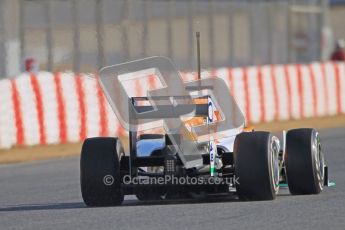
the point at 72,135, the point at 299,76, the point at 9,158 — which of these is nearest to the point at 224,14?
the point at 299,76

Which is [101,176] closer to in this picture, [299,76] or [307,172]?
[307,172]

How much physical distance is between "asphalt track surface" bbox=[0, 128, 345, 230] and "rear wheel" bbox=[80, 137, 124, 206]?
168 mm

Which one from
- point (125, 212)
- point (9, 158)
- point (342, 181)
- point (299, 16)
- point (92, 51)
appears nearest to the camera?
point (125, 212)

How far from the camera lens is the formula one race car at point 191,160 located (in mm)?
10188

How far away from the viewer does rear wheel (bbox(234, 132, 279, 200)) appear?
33.2ft

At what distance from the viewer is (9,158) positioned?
1867 cm

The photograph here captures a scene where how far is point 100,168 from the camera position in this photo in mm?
10375

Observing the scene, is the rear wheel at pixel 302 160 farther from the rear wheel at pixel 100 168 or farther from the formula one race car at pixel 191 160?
the rear wheel at pixel 100 168

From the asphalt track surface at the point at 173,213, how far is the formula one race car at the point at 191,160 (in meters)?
0.14

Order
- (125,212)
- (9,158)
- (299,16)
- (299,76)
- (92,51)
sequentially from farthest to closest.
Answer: (299,16)
(299,76)
(92,51)
(9,158)
(125,212)

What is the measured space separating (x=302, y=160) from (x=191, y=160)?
39.9 inches

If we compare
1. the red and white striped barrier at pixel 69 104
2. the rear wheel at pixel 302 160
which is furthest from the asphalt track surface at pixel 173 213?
the red and white striped barrier at pixel 69 104

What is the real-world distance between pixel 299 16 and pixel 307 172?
2260 cm

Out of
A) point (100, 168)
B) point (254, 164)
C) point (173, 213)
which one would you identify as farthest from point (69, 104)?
point (173, 213)
